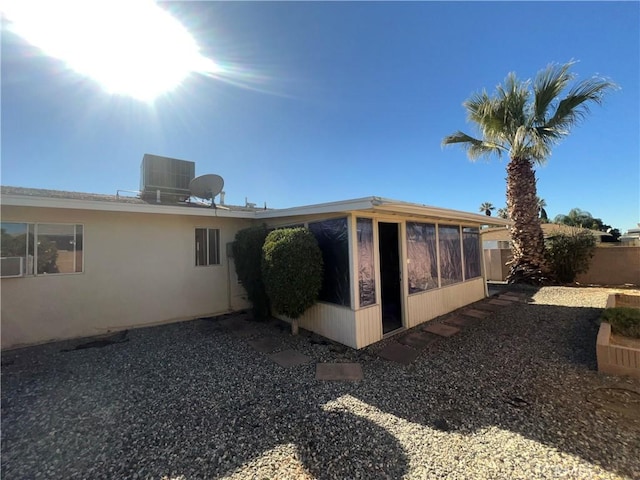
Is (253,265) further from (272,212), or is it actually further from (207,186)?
(207,186)

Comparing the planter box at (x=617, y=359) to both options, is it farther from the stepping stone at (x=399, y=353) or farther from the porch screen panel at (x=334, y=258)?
the porch screen panel at (x=334, y=258)

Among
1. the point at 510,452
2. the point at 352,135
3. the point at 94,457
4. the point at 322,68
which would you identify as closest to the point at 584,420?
the point at 510,452

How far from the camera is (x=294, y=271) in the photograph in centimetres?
517

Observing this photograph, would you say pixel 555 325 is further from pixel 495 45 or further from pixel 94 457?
pixel 94 457

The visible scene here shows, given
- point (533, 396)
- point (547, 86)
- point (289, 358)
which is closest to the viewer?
point (533, 396)

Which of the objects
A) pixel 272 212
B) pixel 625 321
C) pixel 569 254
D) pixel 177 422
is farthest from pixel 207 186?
pixel 569 254

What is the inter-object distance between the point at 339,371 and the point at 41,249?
21.5 feet

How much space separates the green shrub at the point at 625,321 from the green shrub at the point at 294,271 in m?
5.53

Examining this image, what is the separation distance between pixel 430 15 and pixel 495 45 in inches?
90.4

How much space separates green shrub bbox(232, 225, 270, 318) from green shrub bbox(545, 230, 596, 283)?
464 inches

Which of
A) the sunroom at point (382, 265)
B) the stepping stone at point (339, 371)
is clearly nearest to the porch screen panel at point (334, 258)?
the sunroom at point (382, 265)

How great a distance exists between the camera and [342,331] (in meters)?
5.21

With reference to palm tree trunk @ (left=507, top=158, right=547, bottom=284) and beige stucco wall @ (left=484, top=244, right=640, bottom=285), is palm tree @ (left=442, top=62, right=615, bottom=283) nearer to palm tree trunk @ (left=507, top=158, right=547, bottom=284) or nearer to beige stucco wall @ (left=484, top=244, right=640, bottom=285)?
palm tree trunk @ (left=507, top=158, right=547, bottom=284)

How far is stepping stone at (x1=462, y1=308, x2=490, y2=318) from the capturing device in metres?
6.95
